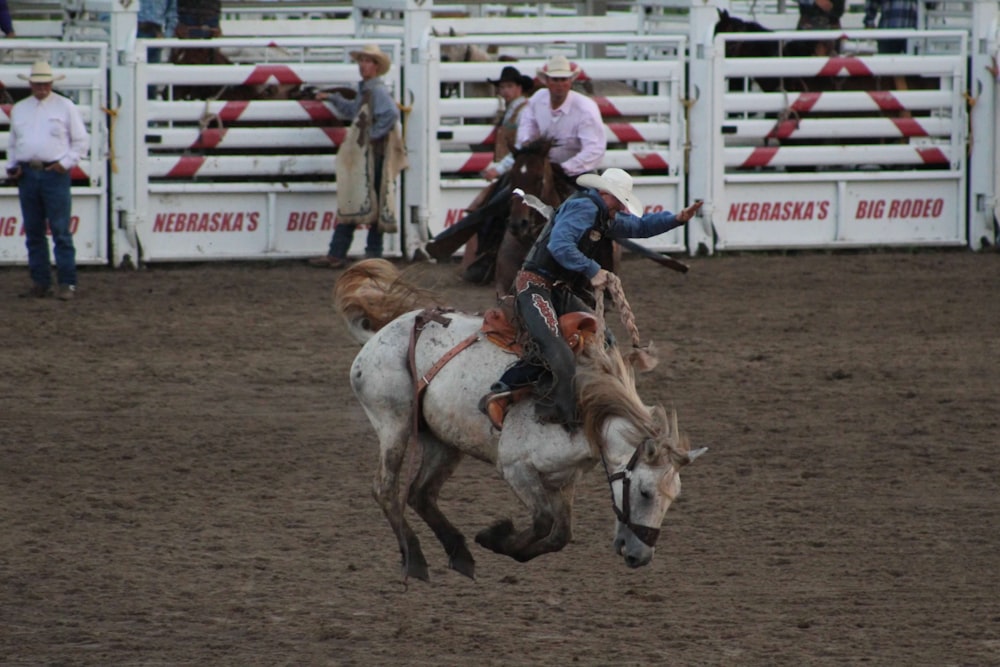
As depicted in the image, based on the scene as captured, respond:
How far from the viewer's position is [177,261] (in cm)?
1351

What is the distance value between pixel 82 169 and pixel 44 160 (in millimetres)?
1380

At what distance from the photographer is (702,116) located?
45.5 ft

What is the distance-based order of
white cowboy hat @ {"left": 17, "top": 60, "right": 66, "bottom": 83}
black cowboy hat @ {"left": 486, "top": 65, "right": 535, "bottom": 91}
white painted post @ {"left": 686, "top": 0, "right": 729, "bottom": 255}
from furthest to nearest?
white painted post @ {"left": 686, "top": 0, "right": 729, "bottom": 255} < black cowboy hat @ {"left": 486, "top": 65, "right": 535, "bottom": 91} < white cowboy hat @ {"left": 17, "top": 60, "right": 66, "bottom": 83}

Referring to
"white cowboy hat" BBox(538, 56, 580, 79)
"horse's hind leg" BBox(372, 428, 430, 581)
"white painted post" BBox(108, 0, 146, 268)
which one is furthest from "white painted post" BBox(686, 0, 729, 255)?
"horse's hind leg" BBox(372, 428, 430, 581)

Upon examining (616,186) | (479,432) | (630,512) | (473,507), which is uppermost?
(616,186)

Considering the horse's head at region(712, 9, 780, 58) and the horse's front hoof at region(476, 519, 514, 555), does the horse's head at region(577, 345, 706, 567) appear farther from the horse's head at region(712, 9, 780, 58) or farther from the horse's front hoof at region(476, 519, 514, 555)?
the horse's head at region(712, 9, 780, 58)

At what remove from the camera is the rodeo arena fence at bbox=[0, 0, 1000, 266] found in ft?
43.1

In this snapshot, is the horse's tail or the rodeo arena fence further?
the rodeo arena fence

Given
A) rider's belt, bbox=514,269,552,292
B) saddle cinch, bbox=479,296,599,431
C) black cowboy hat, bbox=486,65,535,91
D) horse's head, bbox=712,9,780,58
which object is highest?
horse's head, bbox=712,9,780,58

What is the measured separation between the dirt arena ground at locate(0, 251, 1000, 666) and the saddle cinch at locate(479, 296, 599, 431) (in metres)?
0.74

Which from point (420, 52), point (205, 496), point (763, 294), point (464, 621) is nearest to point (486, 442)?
point (464, 621)

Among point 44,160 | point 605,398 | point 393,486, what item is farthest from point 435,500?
point 44,160

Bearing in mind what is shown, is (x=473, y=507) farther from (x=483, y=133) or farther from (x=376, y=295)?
(x=483, y=133)

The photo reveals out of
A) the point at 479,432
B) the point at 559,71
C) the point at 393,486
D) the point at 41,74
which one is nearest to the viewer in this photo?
the point at 479,432
